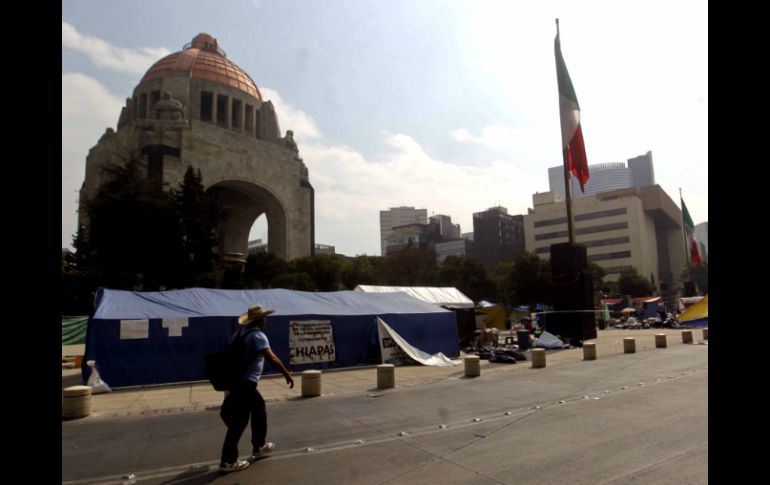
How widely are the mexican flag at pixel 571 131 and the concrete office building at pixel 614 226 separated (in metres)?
82.8

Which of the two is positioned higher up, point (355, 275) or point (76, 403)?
point (355, 275)

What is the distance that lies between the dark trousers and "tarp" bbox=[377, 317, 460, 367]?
35.8 feet

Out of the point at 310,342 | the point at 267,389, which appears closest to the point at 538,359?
the point at 310,342

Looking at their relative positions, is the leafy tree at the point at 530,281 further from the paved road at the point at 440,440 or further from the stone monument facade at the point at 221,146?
the paved road at the point at 440,440

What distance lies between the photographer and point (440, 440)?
6812mm

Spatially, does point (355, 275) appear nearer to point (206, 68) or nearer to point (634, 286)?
point (206, 68)

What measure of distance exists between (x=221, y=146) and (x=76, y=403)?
4847cm

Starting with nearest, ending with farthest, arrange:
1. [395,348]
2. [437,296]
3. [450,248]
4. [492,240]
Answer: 1. [395,348]
2. [437,296]
3. [492,240]
4. [450,248]

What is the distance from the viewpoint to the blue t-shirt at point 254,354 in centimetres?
588

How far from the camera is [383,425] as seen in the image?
784 centimetres

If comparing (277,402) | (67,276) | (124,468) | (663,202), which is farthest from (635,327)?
(663,202)

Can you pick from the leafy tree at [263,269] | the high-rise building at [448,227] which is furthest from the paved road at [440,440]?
the high-rise building at [448,227]

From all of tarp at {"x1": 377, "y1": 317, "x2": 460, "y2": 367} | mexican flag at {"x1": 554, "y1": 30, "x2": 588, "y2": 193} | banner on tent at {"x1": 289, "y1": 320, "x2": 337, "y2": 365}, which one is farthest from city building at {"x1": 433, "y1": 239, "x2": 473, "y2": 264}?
banner on tent at {"x1": 289, "y1": 320, "x2": 337, "y2": 365}
